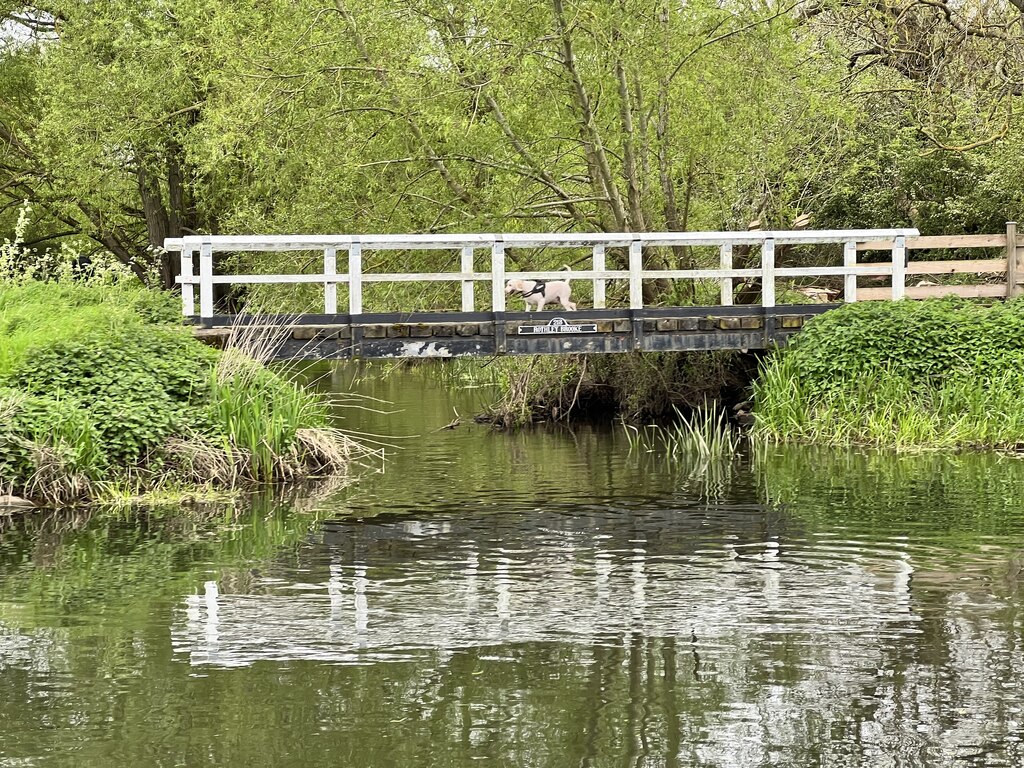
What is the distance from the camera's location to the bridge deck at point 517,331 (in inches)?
698

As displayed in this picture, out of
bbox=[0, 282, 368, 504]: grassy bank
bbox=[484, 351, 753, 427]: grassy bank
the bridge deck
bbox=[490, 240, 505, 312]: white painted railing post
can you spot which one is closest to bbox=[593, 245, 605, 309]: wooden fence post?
the bridge deck

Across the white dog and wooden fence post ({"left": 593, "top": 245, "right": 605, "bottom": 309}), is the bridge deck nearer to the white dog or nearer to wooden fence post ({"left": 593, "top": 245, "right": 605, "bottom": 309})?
wooden fence post ({"left": 593, "top": 245, "right": 605, "bottom": 309})

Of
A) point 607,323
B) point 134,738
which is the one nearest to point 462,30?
point 607,323

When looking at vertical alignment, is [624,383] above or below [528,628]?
above

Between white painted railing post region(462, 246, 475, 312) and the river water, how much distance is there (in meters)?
4.00

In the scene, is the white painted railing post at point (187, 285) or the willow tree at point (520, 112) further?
the willow tree at point (520, 112)

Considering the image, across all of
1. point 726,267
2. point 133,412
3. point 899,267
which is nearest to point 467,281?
point 726,267

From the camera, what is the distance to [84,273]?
59.6ft

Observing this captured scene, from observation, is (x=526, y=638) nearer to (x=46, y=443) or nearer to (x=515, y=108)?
(x=46, y=443)

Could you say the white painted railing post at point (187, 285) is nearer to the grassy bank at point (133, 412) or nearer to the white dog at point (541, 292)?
the grassy bank at point (133, 412)

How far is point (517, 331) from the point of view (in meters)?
18.6

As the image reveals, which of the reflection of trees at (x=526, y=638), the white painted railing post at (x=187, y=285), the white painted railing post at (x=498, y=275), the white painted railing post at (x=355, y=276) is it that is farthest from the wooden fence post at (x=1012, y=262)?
the white painted railing post at (x=187, y=285)

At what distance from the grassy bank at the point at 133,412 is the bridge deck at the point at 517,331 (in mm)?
1407

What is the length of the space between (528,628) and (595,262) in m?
10.6
